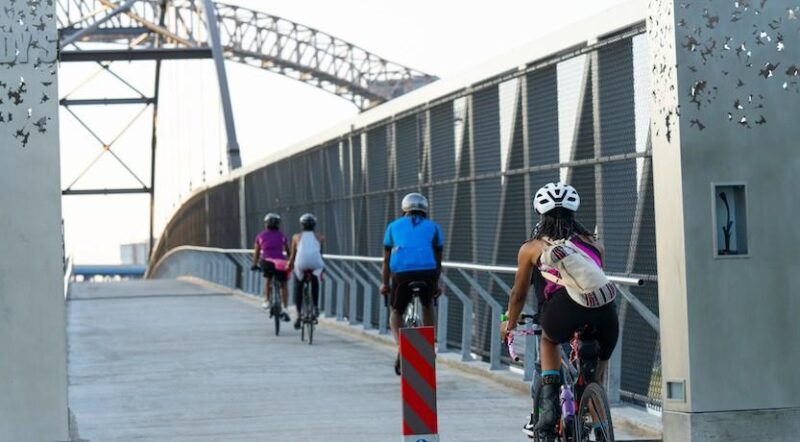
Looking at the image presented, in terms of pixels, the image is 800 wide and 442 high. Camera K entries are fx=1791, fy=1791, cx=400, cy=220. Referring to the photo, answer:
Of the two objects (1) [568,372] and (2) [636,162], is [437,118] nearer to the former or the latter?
(2) [636,162]

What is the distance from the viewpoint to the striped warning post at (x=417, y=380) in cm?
771

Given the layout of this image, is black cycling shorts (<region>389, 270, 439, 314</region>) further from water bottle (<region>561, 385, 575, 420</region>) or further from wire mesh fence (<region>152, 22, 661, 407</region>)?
water bottle (<region>561, 385, 575, 420</region>)

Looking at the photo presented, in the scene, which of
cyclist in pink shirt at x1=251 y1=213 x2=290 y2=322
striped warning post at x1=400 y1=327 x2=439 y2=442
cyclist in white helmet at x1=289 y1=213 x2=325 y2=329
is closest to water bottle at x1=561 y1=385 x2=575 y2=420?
striped warning post at x1=400 y1=327 x2=439 y2=442

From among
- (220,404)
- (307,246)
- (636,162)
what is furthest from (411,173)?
(636,162)

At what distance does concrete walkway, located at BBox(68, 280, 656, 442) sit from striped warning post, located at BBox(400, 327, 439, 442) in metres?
2.46

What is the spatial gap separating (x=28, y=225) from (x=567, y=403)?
2817mm

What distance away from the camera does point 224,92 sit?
174 feet

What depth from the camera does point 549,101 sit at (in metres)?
12.9

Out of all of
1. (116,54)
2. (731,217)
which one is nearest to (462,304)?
(731,217)

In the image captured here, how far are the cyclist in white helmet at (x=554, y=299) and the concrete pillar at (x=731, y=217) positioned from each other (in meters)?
1.13

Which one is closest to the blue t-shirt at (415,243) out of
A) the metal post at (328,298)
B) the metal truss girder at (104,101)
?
the metal post at (328,298)

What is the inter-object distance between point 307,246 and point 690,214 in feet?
32.4

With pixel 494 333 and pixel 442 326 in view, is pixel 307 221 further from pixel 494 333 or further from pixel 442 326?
pixel 494 333

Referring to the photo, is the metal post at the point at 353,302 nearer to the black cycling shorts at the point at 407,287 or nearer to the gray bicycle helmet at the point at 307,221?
the gray bicycle helmet at the point at 307,221
